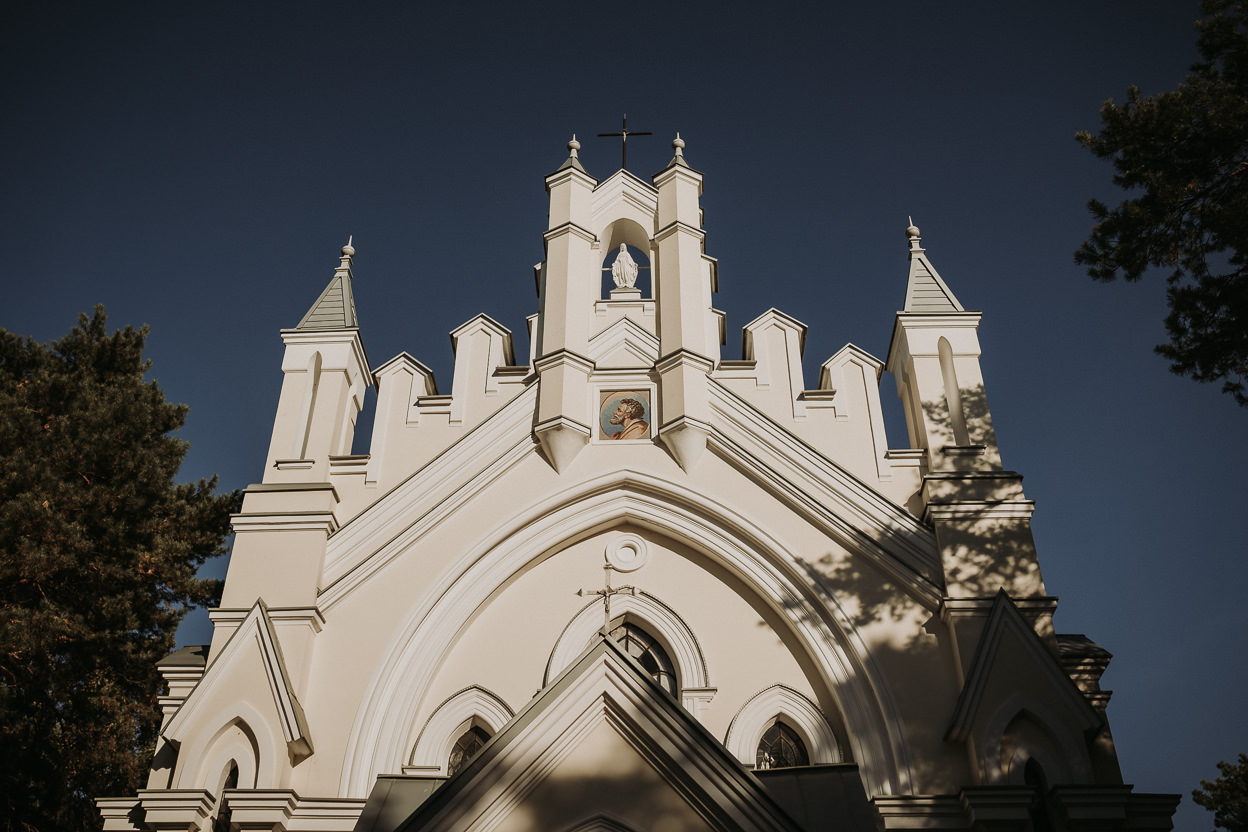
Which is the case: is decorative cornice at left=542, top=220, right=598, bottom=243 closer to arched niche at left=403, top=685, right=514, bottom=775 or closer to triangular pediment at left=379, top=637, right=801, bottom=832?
arched niche at left=403, top=685, right=514, bottom=775

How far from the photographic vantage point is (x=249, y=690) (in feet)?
35.4

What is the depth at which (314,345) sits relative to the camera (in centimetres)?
1359

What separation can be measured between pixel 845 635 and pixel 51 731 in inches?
432

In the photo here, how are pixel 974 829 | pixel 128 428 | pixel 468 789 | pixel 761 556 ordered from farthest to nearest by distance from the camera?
pixel 128 428 < pixel 761 556 < pixel 974 829 < pixel 468 789

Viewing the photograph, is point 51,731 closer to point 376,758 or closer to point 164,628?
point 164,628

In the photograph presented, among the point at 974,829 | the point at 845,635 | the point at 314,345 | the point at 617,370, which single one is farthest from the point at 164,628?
the point at 974,829

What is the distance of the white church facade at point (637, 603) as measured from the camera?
902 centimetres

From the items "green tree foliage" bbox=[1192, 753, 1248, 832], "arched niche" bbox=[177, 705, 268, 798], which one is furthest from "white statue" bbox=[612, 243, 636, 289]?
"green tree foliage" bbox=[1192, 753, 1248, 832]

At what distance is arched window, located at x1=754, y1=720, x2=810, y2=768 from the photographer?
35.7ft

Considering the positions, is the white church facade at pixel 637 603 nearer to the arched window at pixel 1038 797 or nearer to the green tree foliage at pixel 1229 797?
the arched window at pixel 1038 797

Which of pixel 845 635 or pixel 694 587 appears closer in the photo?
pixel 845 635

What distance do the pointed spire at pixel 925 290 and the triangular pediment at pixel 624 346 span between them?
333 cm

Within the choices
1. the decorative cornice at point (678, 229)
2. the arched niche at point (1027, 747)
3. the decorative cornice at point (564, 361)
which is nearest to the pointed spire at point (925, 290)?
the decorative cornice at point (678, 229)

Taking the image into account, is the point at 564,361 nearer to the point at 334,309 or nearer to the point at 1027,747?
the point at 334,309
